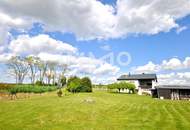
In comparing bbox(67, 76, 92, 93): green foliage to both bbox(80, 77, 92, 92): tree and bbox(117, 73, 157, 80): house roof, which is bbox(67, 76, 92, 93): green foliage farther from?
bbox(117, 73, 157, 80): house roof

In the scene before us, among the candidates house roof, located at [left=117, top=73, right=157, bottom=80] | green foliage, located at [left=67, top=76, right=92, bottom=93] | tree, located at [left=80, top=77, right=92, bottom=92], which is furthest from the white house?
green foliage, located at [left=67, top=76, right=92, bottom=93]

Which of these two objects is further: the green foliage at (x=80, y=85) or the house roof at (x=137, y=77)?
the house roof at (x=137, y=77)

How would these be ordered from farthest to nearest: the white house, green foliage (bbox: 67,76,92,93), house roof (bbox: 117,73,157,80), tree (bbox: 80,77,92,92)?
house roof (bbox: 117,73,157,80) → the white house → tree (bbox: 80,77,92,92) → green foliage (bbox: 67,76,92,93)

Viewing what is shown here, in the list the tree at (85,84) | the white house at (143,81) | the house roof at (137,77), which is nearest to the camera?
the tree at (85,84)

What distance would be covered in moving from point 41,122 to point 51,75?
308 ft

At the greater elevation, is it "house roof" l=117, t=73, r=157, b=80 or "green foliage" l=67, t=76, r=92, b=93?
"house roof" l=117, t=73, r=157, b=80

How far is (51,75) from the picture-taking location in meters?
112

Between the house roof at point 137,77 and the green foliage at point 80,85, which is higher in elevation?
the house roof at point 137,77

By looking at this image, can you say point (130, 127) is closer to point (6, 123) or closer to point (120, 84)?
point (6, 123)

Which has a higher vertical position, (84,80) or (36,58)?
(36,58)

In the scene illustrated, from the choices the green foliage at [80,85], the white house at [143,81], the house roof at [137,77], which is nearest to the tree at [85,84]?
the green foliage at [80,85]

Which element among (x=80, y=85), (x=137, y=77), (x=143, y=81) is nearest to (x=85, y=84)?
(x=80, y=85)

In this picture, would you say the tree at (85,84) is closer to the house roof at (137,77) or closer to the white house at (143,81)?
the white house at (143,81)

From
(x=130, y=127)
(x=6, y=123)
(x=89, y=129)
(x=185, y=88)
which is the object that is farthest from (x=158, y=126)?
(x=185, y=88)
